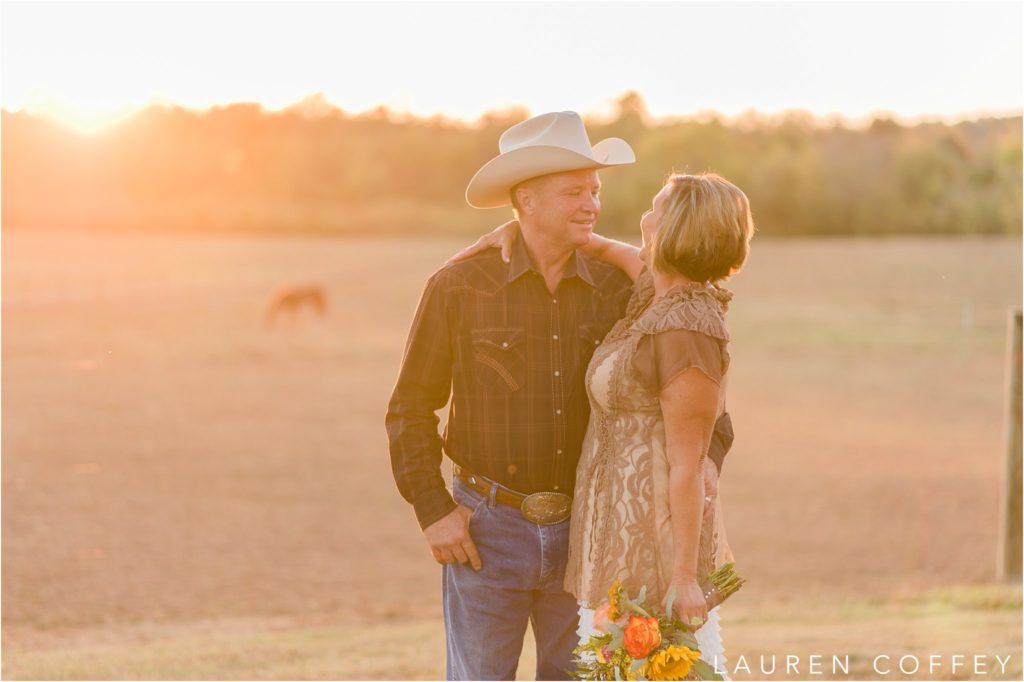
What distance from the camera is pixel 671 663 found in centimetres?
262

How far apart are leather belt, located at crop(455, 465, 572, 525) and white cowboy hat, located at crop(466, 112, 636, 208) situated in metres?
0.72

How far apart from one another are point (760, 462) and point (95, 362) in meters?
11.1

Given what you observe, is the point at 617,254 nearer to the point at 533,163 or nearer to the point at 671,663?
the point at 533,163

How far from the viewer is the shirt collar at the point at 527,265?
2967mm

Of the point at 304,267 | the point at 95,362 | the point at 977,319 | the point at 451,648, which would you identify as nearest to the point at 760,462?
the point at 451,648

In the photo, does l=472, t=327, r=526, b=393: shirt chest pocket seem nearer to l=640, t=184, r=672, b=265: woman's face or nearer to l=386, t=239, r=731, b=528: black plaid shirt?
l=386, t=239, r=731, b=528: black plaid shirt

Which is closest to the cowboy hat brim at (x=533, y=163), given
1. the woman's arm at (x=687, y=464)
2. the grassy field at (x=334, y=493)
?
the woman's arm at (x=687, y=464)

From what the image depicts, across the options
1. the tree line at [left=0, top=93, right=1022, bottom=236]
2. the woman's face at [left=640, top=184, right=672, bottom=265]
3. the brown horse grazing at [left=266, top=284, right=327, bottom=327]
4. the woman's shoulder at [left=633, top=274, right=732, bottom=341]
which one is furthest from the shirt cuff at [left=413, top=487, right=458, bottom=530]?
the tree line at [left=0, top=93, right=1022, bottom=236]

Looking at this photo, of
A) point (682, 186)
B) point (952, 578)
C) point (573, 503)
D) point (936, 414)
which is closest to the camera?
point (682, 186)

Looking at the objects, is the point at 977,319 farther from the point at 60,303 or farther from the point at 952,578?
the point at 60,303

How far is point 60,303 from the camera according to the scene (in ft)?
83.7

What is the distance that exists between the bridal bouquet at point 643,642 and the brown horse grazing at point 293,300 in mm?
22509

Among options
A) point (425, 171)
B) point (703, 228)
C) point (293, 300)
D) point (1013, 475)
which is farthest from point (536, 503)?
A: point (425, 171)

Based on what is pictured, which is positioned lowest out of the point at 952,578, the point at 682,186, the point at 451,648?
the point at 952,578
